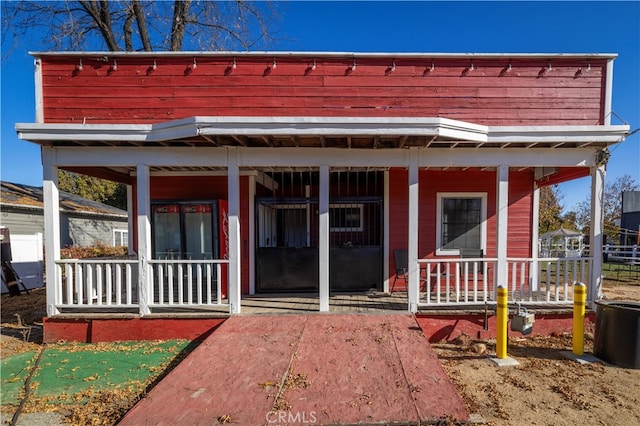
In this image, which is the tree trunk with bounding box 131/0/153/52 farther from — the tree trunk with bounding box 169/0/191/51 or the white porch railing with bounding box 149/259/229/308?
the white porch railing with bounding box 149/259/229/308

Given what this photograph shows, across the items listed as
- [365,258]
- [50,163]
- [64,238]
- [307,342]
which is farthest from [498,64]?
[64,238]

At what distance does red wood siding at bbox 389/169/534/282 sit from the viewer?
7.24m

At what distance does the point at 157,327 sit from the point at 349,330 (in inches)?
121

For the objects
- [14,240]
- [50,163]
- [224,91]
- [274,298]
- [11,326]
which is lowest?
[11,326]

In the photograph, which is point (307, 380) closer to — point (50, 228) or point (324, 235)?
point (324, 235)

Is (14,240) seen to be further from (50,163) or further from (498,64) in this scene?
(498,64)

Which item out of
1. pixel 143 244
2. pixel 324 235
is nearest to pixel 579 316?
pixel 324 235

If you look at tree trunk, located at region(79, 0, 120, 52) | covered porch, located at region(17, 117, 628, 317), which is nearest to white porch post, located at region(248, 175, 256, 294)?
covered porch, located at region(17, 117, 628, 317)

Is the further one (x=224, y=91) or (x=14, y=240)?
(x=14, y=240)

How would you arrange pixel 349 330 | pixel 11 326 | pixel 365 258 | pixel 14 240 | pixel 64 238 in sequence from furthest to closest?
1. pixel 64 238
2. pixel 14 240
3. pixel 365 258
4. pixel 11 326
5. pixel 349 330

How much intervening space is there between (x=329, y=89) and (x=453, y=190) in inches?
150

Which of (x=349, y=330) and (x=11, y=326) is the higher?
(x=349, y=330)

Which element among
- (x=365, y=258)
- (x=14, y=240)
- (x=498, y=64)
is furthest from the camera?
(x=14, y=240)

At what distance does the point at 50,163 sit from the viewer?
5.27m
